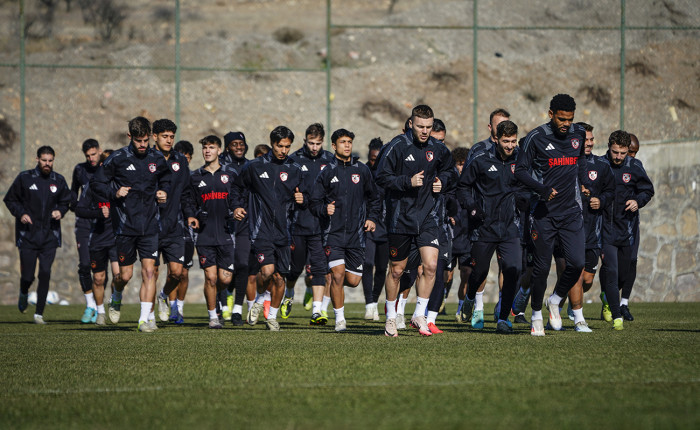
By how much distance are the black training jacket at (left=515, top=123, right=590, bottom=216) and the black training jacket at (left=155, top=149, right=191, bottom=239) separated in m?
4.20

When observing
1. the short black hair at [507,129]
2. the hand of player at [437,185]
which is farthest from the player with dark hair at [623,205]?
the hand of player at [437,185]

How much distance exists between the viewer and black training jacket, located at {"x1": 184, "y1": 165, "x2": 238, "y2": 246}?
13.3 metres

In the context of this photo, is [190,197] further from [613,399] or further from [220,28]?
[220,28]

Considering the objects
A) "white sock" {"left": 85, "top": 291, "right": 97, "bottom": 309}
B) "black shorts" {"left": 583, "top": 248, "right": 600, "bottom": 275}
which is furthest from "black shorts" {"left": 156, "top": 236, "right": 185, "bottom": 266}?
"black shorts" {"left": 583, "top": 248, "right": 600, "bottom": 275}

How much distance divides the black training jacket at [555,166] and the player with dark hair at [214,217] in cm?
435

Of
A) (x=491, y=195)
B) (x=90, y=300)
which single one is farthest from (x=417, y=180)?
(x=90, y=300)

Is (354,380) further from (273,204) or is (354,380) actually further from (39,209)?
(39,209)

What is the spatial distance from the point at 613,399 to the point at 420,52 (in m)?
24.8

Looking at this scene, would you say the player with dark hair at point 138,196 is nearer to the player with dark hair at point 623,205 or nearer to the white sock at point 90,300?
the white sock at point 90,300

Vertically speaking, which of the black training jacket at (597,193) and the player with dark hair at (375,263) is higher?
the black training jacket at (597,193)

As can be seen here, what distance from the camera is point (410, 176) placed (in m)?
10.5

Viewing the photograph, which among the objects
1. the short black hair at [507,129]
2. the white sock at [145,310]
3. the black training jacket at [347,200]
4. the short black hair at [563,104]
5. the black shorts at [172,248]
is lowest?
the white sock at [145,310]

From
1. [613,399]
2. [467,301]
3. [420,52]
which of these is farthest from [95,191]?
[420,52]

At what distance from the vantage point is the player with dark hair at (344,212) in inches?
457
